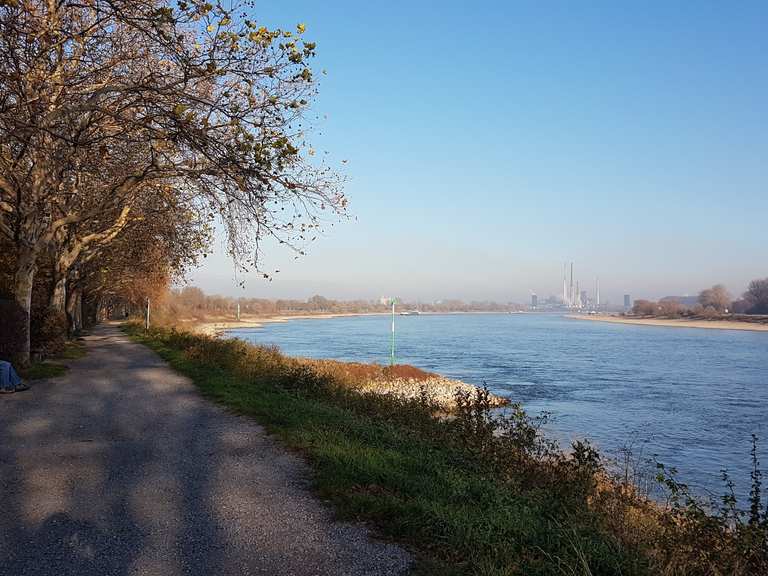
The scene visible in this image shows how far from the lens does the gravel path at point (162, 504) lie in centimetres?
421

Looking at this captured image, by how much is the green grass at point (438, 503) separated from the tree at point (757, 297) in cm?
15198

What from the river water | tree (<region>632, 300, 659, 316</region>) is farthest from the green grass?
tree (<region>632, 300, 659, 316</region>)

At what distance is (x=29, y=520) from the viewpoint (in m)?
5.02

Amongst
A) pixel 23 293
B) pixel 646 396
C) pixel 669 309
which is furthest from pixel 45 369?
pixel 669 309

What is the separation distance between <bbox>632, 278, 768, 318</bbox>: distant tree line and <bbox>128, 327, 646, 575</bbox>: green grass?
5456 inches

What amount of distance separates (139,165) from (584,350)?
4381 cm

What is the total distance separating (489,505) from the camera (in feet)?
18.0

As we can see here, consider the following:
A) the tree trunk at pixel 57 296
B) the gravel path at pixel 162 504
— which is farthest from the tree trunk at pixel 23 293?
the gravel path at pixel 162 504

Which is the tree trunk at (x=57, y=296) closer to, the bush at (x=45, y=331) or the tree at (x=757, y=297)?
the bush at (x=45, y=331)

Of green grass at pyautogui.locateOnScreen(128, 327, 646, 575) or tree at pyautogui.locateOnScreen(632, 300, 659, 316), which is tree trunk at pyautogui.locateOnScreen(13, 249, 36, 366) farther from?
tree at pyautogui.locateOnScreen(632, 300, 659, 316)

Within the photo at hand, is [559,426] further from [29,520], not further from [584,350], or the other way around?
[584,350]

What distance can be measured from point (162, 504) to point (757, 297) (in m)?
162

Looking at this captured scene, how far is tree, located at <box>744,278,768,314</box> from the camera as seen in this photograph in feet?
447

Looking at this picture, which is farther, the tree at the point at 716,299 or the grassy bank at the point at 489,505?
the tree at the point at 716,299
